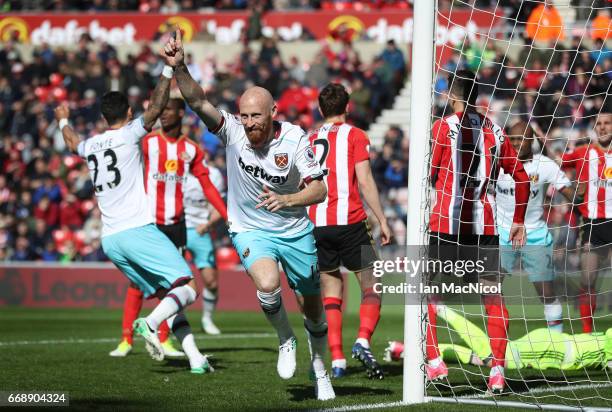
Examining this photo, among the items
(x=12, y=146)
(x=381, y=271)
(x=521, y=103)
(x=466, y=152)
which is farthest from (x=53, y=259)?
(x=466, y=152)

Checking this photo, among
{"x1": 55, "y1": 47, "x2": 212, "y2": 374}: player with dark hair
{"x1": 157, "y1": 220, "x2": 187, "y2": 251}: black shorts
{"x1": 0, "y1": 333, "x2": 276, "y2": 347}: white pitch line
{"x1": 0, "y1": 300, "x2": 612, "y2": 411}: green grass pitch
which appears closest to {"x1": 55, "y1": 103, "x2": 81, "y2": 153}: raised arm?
{"x1": 55, "y1": 47, "x2": 212, "y2": 374}: player with dark hair

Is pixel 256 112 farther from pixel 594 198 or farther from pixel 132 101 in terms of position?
pixel 132 101

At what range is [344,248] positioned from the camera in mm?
9312

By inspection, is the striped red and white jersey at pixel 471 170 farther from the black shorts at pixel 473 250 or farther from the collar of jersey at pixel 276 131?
the collar of jersey at pixel 276 131

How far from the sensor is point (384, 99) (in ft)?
79.4

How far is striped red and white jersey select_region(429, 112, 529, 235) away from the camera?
26.7ft

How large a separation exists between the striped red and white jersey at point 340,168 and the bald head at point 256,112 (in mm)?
2113

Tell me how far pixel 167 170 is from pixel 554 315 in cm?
456

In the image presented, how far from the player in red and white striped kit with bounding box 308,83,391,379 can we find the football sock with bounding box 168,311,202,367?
135 cm

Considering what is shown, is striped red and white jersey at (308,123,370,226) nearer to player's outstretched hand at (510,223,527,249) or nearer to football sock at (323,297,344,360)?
football sock at (323,297,344,360)

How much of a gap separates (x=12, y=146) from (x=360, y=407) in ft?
67.0

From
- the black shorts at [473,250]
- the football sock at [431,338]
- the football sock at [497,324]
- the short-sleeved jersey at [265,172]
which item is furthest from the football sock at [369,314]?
the short-sleeved jersey at [265,172]

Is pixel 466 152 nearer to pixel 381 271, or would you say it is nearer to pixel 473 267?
pixel 473 267

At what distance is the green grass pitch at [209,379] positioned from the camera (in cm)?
736
